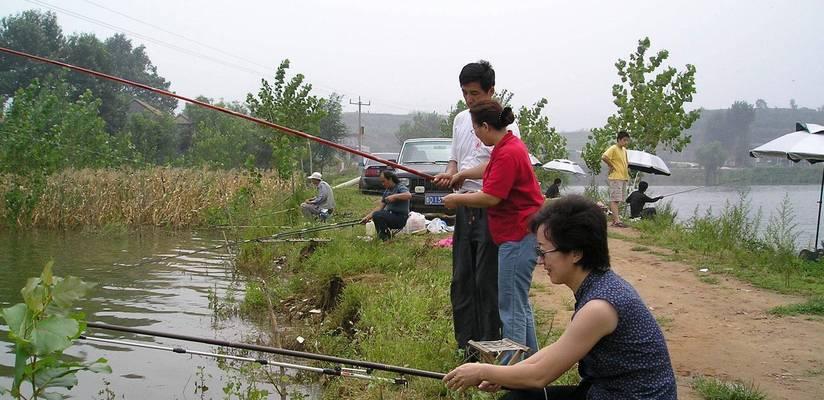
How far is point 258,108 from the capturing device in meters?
19.7

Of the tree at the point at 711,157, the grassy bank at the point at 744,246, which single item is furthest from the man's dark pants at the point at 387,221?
the tree at the point at 711,157

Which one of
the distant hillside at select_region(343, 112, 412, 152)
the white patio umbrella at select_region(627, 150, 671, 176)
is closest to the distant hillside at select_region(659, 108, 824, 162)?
the white patio umbrella at select_region(627, 150, 671, 176)

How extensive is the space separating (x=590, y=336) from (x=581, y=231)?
1.36 ft

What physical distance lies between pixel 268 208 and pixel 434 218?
503 cm

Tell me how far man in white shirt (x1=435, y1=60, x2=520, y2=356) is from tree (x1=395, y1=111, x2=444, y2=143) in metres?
72.5

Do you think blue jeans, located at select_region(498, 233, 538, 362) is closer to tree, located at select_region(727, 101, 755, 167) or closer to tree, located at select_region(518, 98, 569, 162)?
tree, located at select_region(518, 98, 569, 162)

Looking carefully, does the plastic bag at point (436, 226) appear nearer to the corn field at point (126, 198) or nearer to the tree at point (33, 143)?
the corn field at point (126, 198)

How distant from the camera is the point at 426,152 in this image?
51.7 ft

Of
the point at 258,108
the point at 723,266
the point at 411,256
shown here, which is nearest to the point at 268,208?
the point at 258,108

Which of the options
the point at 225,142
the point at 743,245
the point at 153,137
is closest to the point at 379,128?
the point at 153,137

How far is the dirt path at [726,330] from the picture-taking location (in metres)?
5.35

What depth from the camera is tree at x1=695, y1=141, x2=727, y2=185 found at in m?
40.2

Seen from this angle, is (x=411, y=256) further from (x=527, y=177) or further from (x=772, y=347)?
(x=527, y=177)

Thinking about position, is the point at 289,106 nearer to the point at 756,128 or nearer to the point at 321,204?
the point at 321,204
